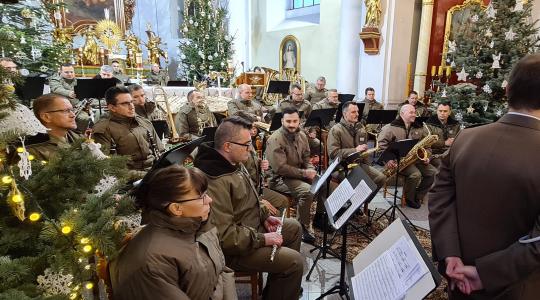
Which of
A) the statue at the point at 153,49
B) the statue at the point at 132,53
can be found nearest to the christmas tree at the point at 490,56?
the statue at the point at 132,53

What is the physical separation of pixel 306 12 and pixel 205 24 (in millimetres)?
4177

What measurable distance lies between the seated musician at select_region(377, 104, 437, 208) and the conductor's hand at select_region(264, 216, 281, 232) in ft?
10.0

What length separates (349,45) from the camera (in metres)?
10.3

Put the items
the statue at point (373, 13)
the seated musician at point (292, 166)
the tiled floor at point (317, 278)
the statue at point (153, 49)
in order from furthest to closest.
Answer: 1. the statue at point (153, 49)
2. the statue at point (373, 13)
3. the seated musician at point (292, 166)
4. the tiled floor at point (317, 278)

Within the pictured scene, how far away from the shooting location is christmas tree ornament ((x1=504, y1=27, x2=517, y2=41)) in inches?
239

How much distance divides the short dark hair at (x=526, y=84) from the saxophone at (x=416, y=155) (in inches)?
148

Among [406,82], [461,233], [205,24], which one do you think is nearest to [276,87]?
[406,82]

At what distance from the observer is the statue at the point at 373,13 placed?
9.10 metres

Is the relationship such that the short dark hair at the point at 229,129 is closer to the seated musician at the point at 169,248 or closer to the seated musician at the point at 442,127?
the seated musician at the point at 169,248

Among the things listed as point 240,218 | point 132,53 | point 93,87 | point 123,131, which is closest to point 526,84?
point 240,218

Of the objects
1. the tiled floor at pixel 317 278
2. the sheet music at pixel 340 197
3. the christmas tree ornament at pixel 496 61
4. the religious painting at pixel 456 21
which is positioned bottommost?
the tiled floor at pixel 317 278

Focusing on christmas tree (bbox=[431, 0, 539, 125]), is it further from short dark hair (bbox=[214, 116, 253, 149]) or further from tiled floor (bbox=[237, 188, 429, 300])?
short dark hair (bbox=[214, 116, 253, 149])

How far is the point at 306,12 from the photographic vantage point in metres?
13.7

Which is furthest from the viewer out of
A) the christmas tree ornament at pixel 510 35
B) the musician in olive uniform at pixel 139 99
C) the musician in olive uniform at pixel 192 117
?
the musician in olive uniform at pixel 192 117
